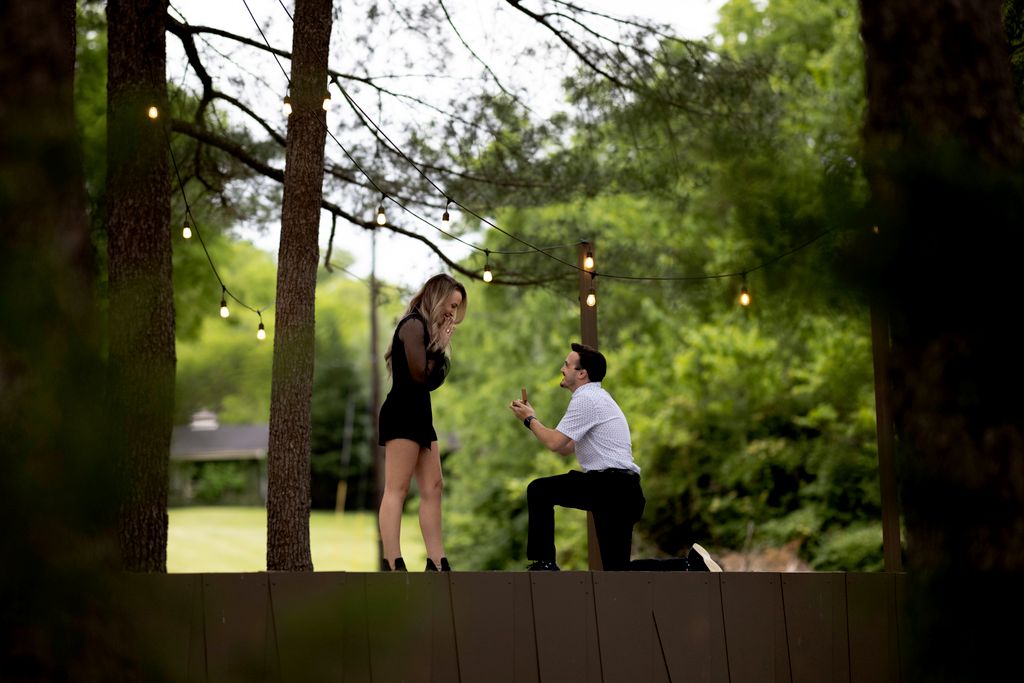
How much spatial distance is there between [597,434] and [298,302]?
1805mm

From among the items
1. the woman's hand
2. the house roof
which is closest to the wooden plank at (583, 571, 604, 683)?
the woman's hand

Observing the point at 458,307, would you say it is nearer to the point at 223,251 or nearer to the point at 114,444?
the point at 114,444

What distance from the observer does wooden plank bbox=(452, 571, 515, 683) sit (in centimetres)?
383

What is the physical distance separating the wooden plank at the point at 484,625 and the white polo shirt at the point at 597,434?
121cm

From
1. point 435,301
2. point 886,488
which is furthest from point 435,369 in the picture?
point 886,488

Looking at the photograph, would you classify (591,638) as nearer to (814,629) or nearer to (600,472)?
(814,629)

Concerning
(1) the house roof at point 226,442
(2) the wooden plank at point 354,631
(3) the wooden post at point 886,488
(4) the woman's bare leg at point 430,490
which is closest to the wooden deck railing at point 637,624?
(4) the woman's bare leg at point 430,490

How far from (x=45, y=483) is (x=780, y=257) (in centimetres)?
94

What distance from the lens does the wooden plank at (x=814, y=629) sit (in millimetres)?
4000

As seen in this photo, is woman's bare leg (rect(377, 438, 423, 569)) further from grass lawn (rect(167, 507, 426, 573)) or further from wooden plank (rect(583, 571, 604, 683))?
grass lawn (rect(167, 507, 426, 573))

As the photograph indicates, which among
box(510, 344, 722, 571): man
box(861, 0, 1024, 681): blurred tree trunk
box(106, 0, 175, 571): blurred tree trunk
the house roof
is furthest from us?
the house roof

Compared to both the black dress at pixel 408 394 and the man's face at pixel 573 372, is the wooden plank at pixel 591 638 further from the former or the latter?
the man's face at pixel 573 372

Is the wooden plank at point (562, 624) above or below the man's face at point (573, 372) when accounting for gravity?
below

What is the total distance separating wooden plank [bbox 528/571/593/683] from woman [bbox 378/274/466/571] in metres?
1.02
